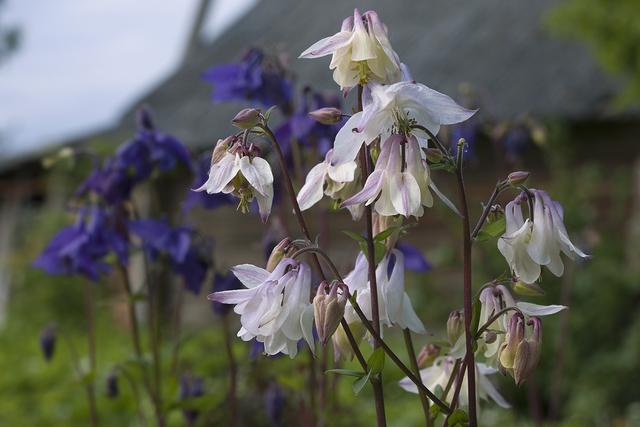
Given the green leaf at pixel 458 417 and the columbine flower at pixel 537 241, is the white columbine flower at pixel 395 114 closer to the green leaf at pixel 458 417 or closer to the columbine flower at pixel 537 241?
the columbine flower at pixel 537 241

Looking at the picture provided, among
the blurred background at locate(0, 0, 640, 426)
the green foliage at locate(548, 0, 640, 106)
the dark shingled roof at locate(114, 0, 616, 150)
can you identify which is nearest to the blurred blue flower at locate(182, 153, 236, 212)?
the blurred background at locate(0, 0, 640, 426)

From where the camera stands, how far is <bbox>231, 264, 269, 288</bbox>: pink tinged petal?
44.8 inches

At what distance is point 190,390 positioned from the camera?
235 cm

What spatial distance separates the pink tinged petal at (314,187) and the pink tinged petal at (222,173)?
0.30 feet

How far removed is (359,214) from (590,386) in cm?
410

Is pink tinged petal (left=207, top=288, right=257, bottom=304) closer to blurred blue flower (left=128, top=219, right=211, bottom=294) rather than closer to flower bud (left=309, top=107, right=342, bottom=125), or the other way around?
flower bud (left=309, top=107, right=342, bottom=125)

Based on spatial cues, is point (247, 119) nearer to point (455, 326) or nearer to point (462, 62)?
point (455, 326)

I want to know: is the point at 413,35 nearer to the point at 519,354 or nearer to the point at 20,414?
the point at 20,414

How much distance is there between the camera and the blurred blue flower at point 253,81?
222 centimetres

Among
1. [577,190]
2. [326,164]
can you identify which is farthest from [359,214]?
[577,190]

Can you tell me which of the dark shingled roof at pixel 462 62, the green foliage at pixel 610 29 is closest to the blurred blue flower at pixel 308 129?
the green foliage at pixel 610 29

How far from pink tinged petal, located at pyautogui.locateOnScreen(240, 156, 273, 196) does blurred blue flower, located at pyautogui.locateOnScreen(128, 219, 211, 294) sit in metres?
1.09

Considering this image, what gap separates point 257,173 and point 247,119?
0.22 ft

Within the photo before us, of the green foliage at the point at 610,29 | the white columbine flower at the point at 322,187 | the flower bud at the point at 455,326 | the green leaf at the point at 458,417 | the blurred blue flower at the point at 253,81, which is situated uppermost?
the green foliage at the point at 610,29
